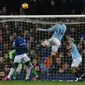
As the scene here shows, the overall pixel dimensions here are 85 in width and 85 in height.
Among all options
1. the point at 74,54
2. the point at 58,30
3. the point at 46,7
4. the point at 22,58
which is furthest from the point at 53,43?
the point at 46,7

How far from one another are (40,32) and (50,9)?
1401 mm

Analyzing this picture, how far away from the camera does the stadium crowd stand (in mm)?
16641

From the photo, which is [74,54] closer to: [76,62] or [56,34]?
[76,62]

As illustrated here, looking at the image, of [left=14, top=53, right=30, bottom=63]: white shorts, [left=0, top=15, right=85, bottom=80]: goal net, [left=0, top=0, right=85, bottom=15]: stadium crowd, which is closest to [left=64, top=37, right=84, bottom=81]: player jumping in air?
[left=0, top=15, right=85, bottom=80]: goal net

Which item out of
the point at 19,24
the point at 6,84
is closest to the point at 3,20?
the point at 19,24

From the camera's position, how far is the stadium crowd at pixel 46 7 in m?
16.6

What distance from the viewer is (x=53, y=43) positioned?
15.3m

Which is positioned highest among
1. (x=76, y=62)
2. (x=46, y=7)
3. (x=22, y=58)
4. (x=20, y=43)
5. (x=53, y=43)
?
(x=46, y=7)

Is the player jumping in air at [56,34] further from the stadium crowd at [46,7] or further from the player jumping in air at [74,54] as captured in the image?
the stadium crowd at [46,7]

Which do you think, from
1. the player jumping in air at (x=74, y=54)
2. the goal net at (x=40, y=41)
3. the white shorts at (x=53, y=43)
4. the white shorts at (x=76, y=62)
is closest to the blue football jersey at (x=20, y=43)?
the goal net at (x=40, y=41)

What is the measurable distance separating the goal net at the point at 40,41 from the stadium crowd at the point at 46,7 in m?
1.32

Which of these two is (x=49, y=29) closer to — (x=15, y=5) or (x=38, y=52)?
(x=38, y=52)

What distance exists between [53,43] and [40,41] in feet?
1.45

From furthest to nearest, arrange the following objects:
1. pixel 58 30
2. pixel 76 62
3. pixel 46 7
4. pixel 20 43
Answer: pixel 46 7 < pixel 58 30 < pixel 76 62 < pixel 20 43
